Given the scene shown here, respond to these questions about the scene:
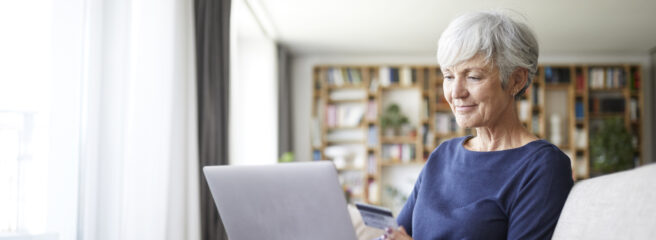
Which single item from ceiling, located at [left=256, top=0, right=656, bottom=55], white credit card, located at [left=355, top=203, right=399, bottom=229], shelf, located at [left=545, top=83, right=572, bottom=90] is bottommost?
white credit card, located at [left=355, top=203, right=399, bottom=229]

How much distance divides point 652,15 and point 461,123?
15.6 feet

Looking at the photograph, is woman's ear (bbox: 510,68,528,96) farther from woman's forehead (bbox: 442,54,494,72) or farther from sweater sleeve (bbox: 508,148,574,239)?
sweater sleeve (bbox: 508,148,574,239)

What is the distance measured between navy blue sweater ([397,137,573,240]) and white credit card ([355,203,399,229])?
0.25m

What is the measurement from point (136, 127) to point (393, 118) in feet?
15.7

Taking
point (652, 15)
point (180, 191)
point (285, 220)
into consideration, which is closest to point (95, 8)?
point (180, 191)

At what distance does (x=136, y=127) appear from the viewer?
201 cm

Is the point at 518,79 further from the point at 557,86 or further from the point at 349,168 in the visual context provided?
the point at 557,86

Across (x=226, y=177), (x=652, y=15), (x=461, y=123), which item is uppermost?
(x=652, y=15)

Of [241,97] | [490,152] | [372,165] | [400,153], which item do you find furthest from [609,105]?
[490,152]

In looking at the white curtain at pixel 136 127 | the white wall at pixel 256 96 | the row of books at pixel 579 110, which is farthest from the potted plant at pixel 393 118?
the white curtain at pixel 136 127

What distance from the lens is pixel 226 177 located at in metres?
1.14

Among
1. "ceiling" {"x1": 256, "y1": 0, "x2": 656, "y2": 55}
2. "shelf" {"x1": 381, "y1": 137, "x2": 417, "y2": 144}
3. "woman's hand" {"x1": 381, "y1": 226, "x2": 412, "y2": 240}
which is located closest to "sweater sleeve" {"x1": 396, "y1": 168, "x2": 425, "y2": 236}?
"woman's hand" {"x1": 381, "y1": 226, "x2": 412, "y2": 240}

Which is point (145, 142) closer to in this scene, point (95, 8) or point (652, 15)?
point (95, 8)

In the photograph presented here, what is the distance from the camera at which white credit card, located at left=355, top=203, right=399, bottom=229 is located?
95cm
